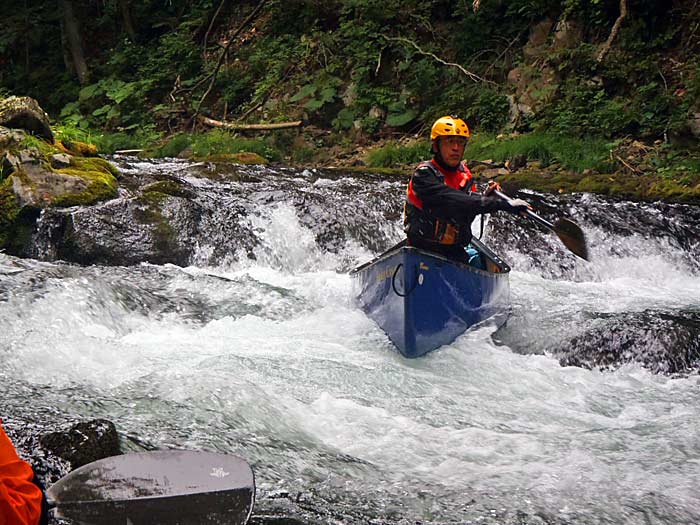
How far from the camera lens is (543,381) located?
5.12 meters

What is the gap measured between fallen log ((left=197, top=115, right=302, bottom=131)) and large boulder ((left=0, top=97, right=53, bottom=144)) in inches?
226

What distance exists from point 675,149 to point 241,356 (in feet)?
24.7

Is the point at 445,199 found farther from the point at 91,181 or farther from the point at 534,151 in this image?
the point at 534,151

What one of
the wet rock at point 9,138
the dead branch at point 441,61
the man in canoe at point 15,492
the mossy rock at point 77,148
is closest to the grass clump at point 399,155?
the dead branch at point 441,61

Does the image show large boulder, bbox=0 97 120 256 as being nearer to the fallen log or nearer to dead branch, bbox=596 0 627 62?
→ the fallen log

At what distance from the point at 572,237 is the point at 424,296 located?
3.54 metres

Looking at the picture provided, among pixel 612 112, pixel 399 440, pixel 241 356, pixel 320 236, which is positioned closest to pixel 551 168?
pixel 612 112

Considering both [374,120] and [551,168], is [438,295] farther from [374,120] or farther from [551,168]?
[374,120]

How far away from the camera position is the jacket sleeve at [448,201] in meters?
5.30

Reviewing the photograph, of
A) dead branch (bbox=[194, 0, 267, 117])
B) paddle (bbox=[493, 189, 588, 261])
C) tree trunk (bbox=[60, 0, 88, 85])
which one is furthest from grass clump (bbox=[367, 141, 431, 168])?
tree trunk (bbox=[60, 0, 88, 85])

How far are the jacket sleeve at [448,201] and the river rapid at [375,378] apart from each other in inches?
38.8

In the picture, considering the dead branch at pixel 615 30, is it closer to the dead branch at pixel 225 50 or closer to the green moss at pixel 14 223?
A: the dead branch at pixel 225 50

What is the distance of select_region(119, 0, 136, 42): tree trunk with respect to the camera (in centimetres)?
1805

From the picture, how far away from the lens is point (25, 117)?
8523mm
